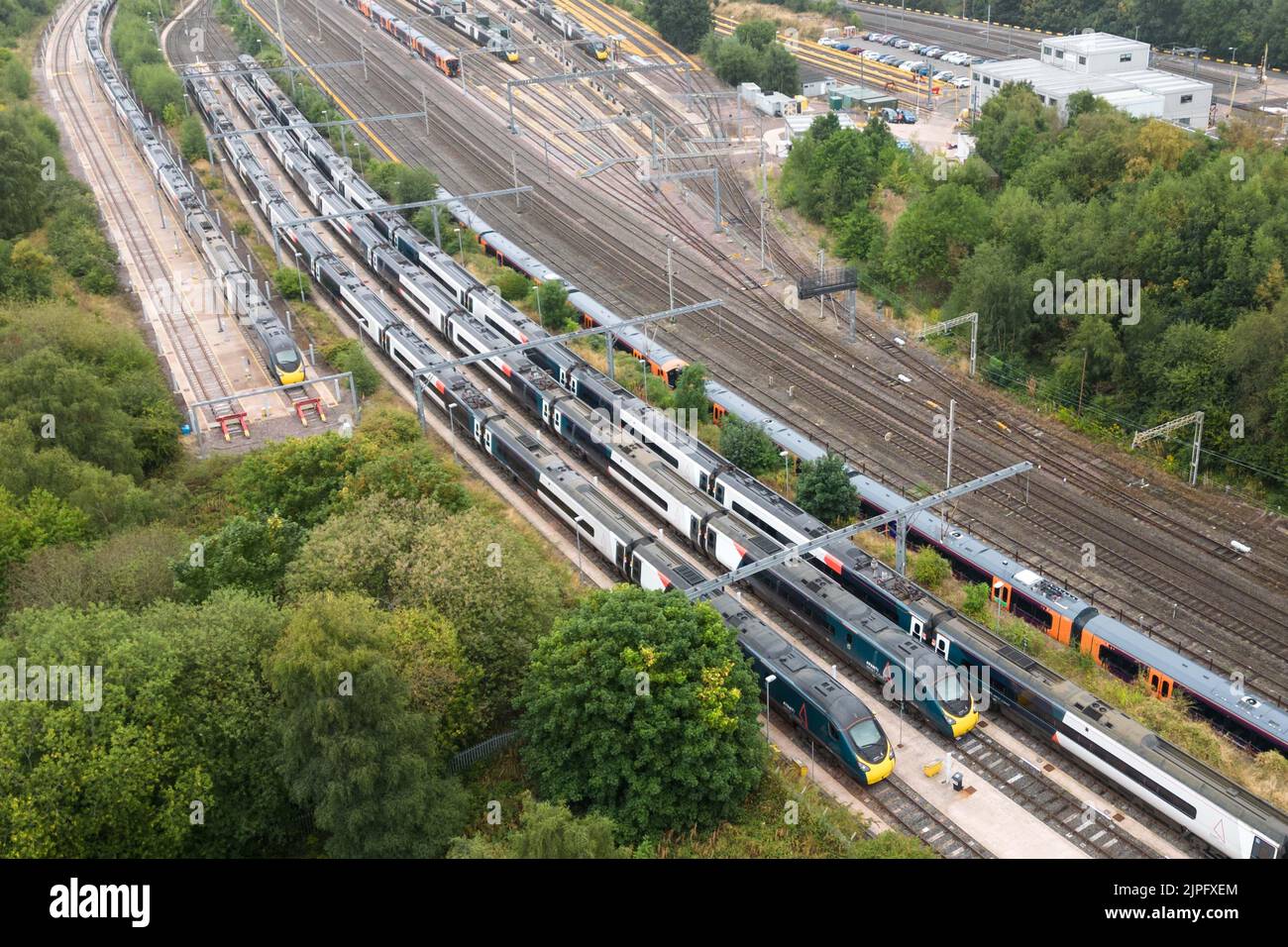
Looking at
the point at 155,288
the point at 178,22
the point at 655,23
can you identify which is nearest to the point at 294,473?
the point at 155,288

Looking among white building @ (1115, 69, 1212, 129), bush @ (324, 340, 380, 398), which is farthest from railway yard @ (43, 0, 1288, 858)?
white building @ (1115, 69, 1212, 129)

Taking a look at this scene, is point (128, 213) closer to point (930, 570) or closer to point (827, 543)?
point (827, 543)

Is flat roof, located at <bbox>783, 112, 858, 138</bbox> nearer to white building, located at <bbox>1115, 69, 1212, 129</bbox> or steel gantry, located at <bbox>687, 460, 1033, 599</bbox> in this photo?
white building, located at <bbox>1115, 69, 1212, 129</bbox>

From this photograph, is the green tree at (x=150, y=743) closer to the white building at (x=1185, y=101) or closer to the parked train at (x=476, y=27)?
the white building at (x=1185, y=101)

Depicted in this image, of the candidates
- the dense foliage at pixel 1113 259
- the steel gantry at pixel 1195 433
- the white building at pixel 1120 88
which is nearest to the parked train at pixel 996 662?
the steel gantry at pixel 1195 433
